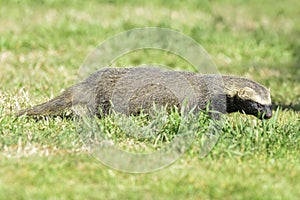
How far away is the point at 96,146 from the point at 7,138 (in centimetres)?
88

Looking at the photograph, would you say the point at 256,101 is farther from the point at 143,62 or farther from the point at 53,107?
the point at 143,62

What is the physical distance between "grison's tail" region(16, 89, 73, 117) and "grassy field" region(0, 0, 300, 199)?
15 centimetres

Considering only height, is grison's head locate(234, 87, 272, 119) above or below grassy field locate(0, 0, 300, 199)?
A: above

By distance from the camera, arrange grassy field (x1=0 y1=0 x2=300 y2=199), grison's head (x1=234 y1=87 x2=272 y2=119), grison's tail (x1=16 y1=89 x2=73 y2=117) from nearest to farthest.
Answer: grassy field (x1=0 y1=0 x2=300 y2=199)
grison's head (x1=234 y1=87 x2=272 y2=119)
grison's tail (x1=16 y1=89 x2=73 y2=117)

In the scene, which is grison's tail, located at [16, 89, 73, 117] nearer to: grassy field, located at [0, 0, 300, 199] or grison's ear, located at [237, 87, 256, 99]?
grassy field, located at [0, 0, 300, 199]

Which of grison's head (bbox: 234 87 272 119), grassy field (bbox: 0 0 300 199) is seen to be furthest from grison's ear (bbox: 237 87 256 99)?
grassy field (bbox: 0 0 300 199)

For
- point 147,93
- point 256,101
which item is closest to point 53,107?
point 147,93

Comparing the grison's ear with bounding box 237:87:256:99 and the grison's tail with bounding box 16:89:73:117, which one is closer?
the grison's ear with bounding box 237:87:256:99

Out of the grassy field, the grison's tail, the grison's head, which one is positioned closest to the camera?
the grassy field

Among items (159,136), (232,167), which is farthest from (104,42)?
(232,167)

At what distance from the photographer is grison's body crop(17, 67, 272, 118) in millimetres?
7562

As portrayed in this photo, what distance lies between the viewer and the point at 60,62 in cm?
1178

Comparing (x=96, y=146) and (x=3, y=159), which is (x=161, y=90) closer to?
(x=96, y=146)

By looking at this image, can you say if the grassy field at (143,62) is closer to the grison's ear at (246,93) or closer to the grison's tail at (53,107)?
the grison's tail at (53,107)
